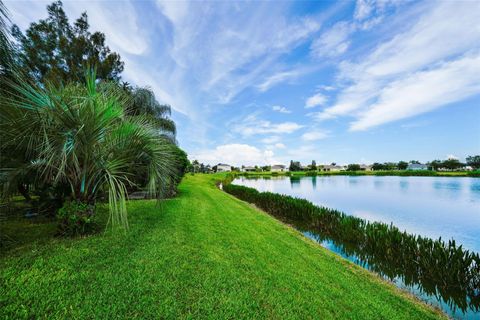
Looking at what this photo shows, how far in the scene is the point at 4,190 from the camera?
146 inches

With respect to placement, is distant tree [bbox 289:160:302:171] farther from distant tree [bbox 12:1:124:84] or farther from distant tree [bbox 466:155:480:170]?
distant tree [bbox 12:1:124:84]

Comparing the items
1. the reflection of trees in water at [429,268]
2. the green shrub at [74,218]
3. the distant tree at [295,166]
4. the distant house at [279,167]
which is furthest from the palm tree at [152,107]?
the distant house at [279,167]

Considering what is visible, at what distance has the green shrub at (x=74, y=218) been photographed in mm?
3994

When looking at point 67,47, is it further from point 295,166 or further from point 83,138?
point 295,166

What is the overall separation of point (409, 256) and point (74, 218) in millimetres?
8510

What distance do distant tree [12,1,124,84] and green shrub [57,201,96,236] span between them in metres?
13.8

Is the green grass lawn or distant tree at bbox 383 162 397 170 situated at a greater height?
distant tree at bbox 383 162 397 170

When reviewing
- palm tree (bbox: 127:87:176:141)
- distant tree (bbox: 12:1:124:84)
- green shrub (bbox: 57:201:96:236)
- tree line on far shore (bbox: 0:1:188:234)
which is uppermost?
distant tree (bbox: 12:1:124:84)

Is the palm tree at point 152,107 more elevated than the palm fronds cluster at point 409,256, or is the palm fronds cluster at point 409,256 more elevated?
the palm tree at point 152,107

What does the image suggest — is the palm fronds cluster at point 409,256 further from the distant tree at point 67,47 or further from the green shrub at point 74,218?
the distant tree at point 67,47

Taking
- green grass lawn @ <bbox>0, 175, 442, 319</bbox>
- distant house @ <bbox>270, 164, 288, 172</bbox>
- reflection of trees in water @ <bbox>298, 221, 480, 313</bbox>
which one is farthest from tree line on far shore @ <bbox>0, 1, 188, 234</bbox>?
distant house @ <bbox>270, 164, 288, 172</bbox>

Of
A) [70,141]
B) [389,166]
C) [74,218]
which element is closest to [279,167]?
[389,166]

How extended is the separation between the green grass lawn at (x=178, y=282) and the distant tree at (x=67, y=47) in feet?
49.2

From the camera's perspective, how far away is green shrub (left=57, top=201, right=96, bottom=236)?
3994 millimetres
